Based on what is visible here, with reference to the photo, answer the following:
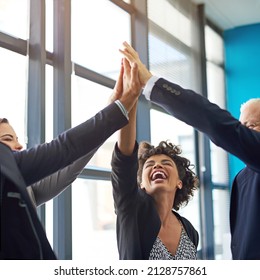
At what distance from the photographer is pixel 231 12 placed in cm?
316

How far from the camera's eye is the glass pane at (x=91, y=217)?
1611mm

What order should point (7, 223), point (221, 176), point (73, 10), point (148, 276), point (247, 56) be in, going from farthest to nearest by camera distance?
point (221, 176), point (247, 56), point (73, 10), point (148, 276), point (7, 223)

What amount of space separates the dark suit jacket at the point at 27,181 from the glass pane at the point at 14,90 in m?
1.00

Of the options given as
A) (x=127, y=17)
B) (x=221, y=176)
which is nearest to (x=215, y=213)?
(x=221, y=176)

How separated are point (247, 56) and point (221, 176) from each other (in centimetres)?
89

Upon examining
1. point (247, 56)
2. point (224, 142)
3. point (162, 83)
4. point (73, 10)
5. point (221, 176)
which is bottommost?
point (224, 142)

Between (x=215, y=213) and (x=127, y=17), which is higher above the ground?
(x=127, y=17)

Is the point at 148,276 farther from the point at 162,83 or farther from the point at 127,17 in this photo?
the point at 127,17

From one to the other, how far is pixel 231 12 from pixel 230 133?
8.33ft

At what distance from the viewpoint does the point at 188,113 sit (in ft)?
2.64

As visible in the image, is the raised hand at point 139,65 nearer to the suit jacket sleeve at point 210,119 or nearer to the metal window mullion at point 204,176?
the suit jacket sleeve at point 210,119

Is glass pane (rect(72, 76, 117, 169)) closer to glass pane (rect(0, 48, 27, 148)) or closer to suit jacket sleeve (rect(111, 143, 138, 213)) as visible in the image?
glass pane (rect(0, 48, 27, 148))

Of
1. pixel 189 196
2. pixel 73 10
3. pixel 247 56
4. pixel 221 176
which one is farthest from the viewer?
pixel 221 176

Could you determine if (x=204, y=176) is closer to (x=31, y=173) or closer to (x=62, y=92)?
(x=62, y=92)
